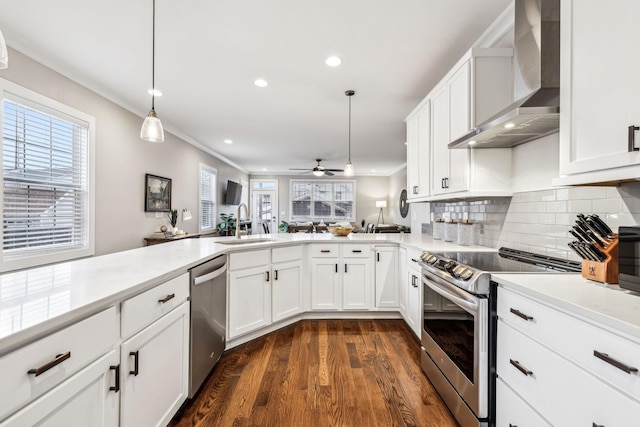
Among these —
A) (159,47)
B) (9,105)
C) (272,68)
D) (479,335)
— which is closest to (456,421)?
(479,335)

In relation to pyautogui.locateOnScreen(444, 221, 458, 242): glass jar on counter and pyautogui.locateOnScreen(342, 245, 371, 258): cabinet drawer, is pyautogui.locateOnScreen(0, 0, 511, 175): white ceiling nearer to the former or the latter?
pyautogui.locateOnScreen(444, 221, 458, 242): glass jar on counter

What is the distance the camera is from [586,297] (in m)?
1.03

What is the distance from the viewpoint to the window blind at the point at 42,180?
7.87 ft

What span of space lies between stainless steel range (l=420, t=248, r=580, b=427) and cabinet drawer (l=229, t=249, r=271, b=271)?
141 centimetres

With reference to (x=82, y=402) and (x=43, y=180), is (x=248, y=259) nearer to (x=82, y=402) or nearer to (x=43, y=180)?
(x=82, y=402)

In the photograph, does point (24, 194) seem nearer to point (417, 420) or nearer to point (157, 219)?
point (157, 219)

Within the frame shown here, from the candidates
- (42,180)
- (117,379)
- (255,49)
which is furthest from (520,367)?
(42,180)

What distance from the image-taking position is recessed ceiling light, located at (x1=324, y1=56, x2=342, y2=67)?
2.59m

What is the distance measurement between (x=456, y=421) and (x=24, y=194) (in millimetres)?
3761

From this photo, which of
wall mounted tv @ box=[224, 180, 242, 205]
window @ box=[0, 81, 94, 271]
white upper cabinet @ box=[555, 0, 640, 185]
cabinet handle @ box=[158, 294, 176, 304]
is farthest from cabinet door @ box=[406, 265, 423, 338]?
wall mounted tv @ box=[224, 180, 242, 205]

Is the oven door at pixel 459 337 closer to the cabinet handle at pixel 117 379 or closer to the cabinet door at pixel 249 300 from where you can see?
the cabinet door at pixel 249 300

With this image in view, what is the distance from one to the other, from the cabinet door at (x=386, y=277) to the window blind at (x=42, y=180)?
10.6 ft

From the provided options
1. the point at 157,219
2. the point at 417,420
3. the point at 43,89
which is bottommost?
the point at 417,420

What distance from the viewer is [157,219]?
14.6ft
